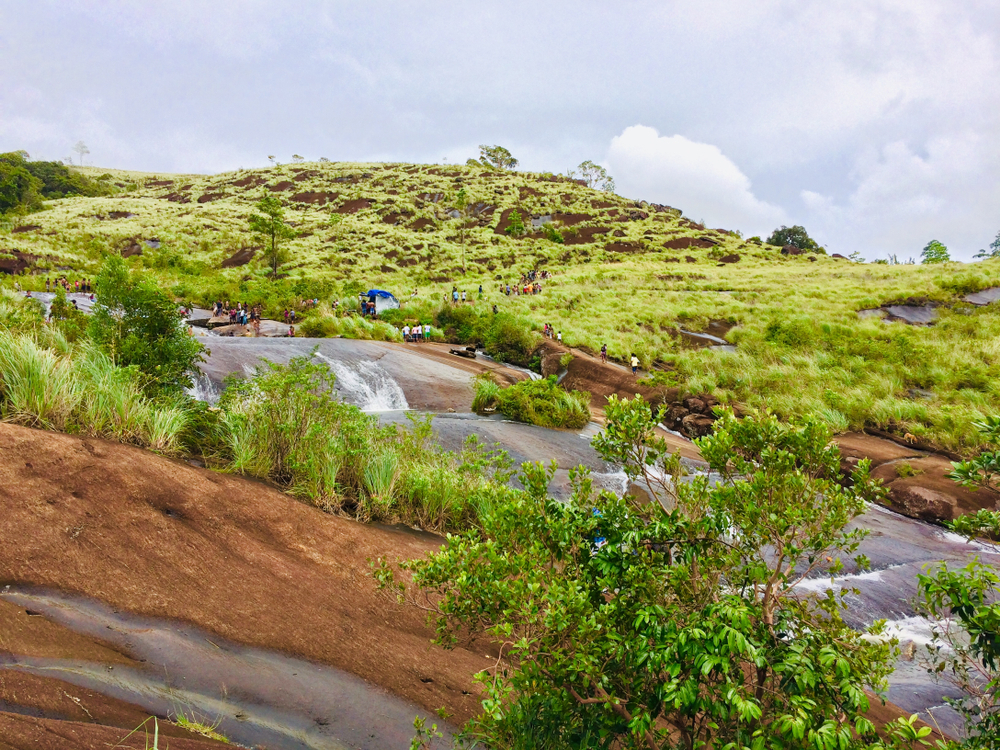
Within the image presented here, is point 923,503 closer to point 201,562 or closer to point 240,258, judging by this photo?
point 201,562

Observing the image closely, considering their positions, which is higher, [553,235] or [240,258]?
[553,235]

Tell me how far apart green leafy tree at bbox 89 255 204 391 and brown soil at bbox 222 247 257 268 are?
4480 cm

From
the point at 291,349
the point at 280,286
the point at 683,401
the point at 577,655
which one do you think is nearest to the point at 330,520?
the point at 577,655

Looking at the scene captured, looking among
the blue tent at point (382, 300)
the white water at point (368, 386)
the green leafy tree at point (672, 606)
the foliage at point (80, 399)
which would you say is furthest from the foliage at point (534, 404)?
the blue tent at point (382, 300)

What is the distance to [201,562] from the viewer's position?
5742 mm

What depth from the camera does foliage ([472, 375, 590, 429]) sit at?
16.8 m

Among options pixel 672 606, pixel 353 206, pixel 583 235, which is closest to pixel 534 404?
pixel 672 606

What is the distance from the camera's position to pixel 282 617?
5.50 metres

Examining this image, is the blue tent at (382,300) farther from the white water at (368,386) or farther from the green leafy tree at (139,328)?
the green leafy tree at (139,328)

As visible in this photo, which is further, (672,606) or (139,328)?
(139,328)

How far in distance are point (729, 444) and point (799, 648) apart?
52.8 inches

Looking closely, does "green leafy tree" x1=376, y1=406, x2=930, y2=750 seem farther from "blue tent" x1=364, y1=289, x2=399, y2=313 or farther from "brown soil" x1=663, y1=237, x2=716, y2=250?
"brown soil" x1=663, y1=237, x2=716, y2=250

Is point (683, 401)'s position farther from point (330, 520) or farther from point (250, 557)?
point (250, 557)

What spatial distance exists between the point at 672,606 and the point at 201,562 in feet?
16.6
